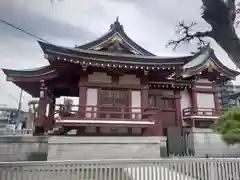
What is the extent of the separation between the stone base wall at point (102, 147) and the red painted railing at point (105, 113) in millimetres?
1028

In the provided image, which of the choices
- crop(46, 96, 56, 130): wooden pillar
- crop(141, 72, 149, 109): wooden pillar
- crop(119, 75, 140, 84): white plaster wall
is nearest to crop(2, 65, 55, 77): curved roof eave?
crop(46, 96, 56, 130): wooden pillar

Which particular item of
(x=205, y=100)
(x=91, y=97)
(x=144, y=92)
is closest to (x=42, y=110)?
(x=91, y=97)

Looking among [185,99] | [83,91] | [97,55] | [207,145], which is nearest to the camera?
[97,55]

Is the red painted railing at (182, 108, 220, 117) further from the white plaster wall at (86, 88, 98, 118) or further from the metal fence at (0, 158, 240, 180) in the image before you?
the metal fence at (0, 158, 240, 180)

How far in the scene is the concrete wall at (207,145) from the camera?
13141mm

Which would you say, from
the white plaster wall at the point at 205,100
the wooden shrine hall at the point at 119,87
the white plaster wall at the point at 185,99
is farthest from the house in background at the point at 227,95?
the wooden shrine hall at the point at 119,87

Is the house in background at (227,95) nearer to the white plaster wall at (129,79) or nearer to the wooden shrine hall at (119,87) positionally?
the wooden shrine hall at (119,87)

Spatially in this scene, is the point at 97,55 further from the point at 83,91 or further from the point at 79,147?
the point at 79,147

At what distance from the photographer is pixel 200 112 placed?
14484 mm

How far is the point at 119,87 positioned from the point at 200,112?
18.4ft

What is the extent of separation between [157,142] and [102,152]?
107 inches

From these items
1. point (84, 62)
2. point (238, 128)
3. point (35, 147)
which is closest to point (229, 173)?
point (238, 128)

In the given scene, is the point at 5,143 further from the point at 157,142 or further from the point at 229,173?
the point at 229,173

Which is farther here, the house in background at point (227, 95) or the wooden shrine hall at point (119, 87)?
the house in background at point (227, 95)
